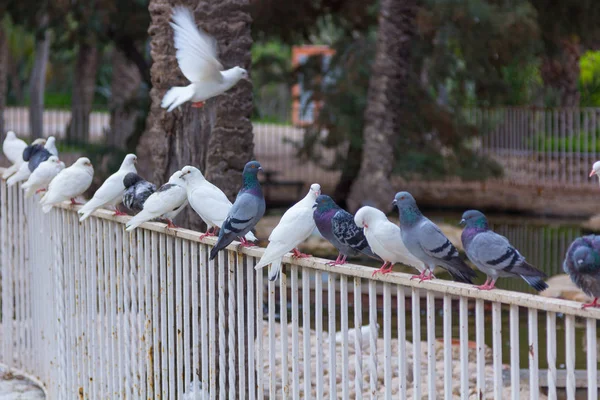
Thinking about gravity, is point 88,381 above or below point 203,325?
below

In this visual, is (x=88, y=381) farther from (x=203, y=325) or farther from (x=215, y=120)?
(x=215, y=120)

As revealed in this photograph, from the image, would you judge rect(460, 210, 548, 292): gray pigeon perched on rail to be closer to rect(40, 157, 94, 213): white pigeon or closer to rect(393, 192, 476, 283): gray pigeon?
rect(393, 192, 476, 283): gray pigeon

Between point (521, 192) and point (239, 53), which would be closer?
point (239, 53)

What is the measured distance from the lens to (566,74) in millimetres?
27188

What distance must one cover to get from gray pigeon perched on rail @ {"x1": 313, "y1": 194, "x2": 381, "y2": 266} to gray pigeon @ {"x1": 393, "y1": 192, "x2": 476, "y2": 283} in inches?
16.0

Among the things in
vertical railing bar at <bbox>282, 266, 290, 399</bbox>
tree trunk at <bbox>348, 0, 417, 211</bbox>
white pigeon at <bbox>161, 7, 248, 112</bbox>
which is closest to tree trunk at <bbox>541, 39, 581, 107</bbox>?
tree trunk at <bbox>348, 0, 417, 211</bbox>

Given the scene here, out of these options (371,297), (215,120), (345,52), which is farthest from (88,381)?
(345,52)

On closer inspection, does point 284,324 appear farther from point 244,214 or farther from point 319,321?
point 244,214

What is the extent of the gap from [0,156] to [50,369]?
1664 centimetres

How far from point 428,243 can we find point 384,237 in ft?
0.88

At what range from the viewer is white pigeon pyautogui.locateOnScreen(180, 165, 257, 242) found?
5676mm

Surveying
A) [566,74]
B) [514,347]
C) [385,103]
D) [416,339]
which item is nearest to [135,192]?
[416,339]

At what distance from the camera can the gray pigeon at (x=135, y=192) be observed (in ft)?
21.0

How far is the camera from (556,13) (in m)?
20.0
